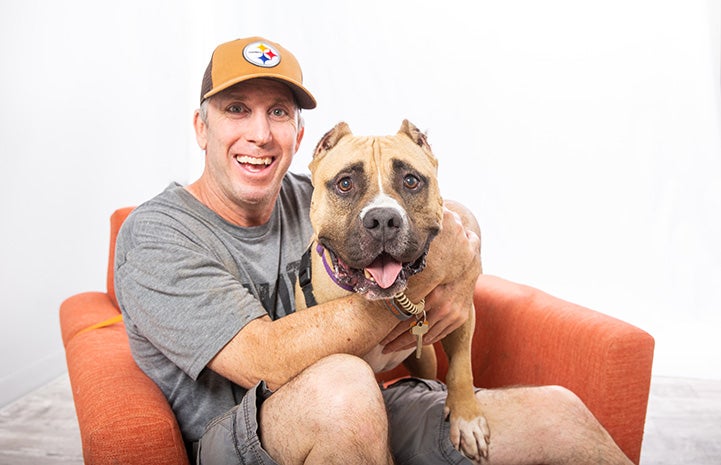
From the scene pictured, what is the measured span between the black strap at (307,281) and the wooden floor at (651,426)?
5.67 feet

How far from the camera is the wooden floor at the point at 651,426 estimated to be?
318cm

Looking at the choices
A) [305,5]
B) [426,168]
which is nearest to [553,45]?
[305,5]

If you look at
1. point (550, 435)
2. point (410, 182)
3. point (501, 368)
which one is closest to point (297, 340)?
point (410, 182)

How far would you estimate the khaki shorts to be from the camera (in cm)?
175

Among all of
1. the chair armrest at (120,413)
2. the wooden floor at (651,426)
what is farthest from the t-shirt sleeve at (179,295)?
the wooden floor at (651,426)

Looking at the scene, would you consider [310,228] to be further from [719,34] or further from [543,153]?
[719,34]

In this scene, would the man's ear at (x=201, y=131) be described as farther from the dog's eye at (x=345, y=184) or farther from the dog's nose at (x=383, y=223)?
the dog's nose at (x=383, y=223)

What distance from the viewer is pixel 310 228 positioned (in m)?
2.49

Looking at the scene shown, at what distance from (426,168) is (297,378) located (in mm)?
682

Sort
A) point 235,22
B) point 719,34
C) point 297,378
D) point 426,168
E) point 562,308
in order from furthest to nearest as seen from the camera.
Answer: point 235,22 → point 719,34 → point 562,308 → point 426,168 → point 297,378

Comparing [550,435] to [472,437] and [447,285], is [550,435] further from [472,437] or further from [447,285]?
[447,285]

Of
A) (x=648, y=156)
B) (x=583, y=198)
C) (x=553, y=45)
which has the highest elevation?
(x=553, y=45)

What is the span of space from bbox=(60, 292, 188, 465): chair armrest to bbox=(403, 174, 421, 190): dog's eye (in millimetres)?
898

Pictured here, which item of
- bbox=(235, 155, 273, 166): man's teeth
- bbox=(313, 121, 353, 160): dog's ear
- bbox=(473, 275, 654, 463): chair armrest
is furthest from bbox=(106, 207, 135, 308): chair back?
bbox=(473, 275, 654, 463): chair armrest
